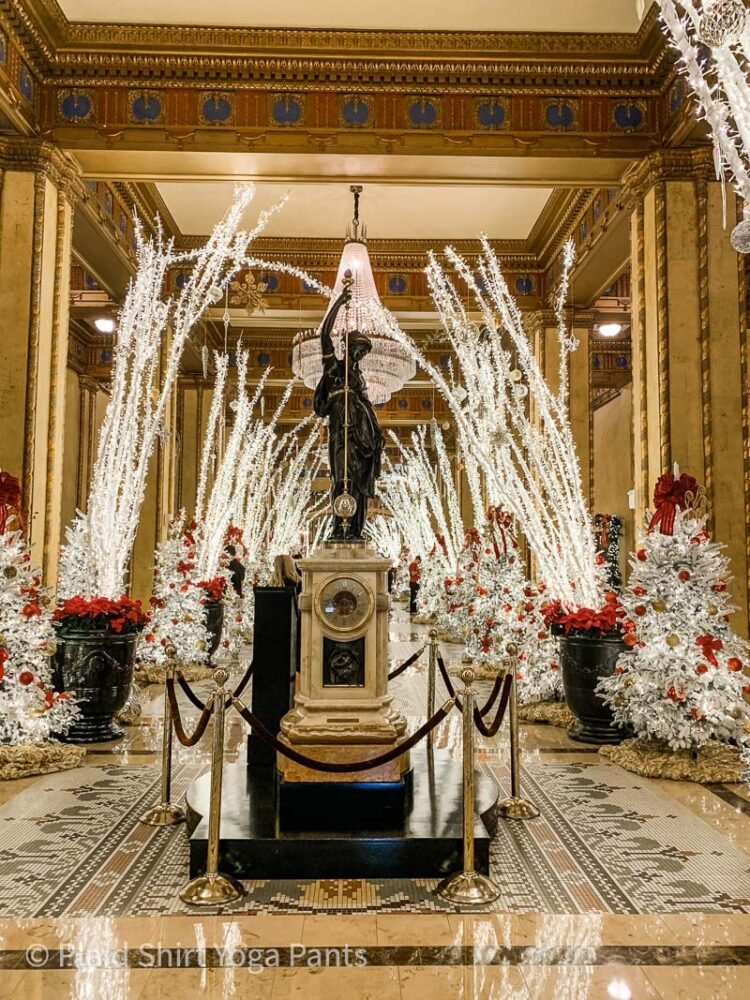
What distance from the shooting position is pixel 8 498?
591cm

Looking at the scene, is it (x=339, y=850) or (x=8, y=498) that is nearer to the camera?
(x=339, y=850)

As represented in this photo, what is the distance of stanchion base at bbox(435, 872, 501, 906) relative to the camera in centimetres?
361

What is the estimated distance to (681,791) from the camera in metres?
5.26

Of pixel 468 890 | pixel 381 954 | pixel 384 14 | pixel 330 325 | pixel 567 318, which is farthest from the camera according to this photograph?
pixel 567 318

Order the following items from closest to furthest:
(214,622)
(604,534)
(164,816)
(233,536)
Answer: (164,816) < (214,622) < (233,536) < (604,534)

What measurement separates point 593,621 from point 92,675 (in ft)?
12.2

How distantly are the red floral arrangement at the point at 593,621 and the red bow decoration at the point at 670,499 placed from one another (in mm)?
715

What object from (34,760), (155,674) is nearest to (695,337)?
(34,760)

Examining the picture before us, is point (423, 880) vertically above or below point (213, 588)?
below

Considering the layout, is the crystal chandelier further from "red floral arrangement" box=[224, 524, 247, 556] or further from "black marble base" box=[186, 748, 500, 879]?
"black marble base" box=[186, 748, 500, 879]

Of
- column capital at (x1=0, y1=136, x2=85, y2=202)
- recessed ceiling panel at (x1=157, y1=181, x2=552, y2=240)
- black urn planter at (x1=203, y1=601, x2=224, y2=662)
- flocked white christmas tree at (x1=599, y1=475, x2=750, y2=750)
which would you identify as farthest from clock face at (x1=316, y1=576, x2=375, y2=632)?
recessed ceiling panel at (x1=157, y1=181, x2=552, y2=240)

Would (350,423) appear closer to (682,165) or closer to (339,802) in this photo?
(339,802)

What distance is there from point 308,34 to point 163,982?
674 cm

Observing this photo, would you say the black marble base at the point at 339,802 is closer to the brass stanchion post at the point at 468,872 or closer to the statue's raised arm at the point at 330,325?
the brass stanchion post at the point at 468,872
